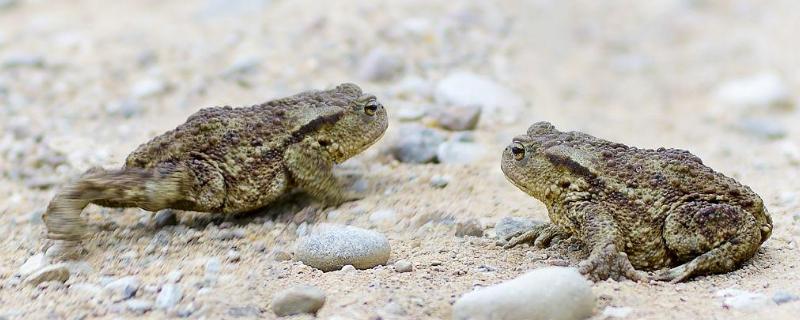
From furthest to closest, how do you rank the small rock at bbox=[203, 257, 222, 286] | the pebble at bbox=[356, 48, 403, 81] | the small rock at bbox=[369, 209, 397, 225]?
1. the pebble at bbox=[356, 48, 403, 81]
2. the small rock at bbox=[369, 209, 397, 225]
3. the small rock at bbox=[203, 257, 222, 286]

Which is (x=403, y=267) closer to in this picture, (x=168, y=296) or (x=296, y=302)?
(x=296, y=302)

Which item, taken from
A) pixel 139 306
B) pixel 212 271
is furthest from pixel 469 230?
pixel 139 306

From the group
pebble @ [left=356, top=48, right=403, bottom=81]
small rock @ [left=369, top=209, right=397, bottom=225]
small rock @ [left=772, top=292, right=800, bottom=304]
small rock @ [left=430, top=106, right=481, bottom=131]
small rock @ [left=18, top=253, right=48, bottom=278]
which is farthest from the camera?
pebble @ [left=356, top=48, right=403, bottom=81]

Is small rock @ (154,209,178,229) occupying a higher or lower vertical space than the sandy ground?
lower

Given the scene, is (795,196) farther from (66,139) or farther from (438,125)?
(66,139)

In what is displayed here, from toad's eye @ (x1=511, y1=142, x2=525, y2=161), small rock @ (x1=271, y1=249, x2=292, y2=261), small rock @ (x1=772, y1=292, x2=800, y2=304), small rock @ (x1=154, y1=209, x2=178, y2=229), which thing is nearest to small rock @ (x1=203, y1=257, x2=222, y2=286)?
small rock @ (x1=271, y1=249, x2=292, y2=261)

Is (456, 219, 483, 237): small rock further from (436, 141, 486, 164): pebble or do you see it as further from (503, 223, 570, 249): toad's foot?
(436, 141, 486, 164): pebble
